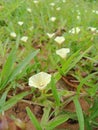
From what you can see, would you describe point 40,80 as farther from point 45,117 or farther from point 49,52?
point 49,52

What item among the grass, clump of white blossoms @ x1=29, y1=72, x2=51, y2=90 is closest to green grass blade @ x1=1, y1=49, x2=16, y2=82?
the grass

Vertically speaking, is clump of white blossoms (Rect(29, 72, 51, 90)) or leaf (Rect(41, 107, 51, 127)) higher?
clump of white blossoms (Rect(29, 72, 51, 90))

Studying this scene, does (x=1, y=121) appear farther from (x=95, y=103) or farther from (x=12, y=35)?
(x=12, y=35)

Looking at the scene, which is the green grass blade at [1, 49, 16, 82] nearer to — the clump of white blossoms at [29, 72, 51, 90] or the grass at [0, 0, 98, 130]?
the grass at [0, 0, 98, 130]

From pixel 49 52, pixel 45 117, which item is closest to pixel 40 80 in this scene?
pixel 45 117

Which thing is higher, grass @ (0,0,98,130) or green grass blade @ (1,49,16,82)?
green grass blade @ (1,49,16,82)

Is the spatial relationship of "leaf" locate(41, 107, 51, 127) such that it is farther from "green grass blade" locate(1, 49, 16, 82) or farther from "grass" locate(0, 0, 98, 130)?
"green grass blade" locate(1, 49, 16, 82)

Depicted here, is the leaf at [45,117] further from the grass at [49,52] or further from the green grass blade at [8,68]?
the green grass blade at [8,68]

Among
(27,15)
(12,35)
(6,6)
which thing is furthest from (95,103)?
(6,6)

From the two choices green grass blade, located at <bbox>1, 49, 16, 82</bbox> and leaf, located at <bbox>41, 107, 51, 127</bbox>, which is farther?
green grass blade, located at <bbox>1, 49, 16, 82</bbox>
